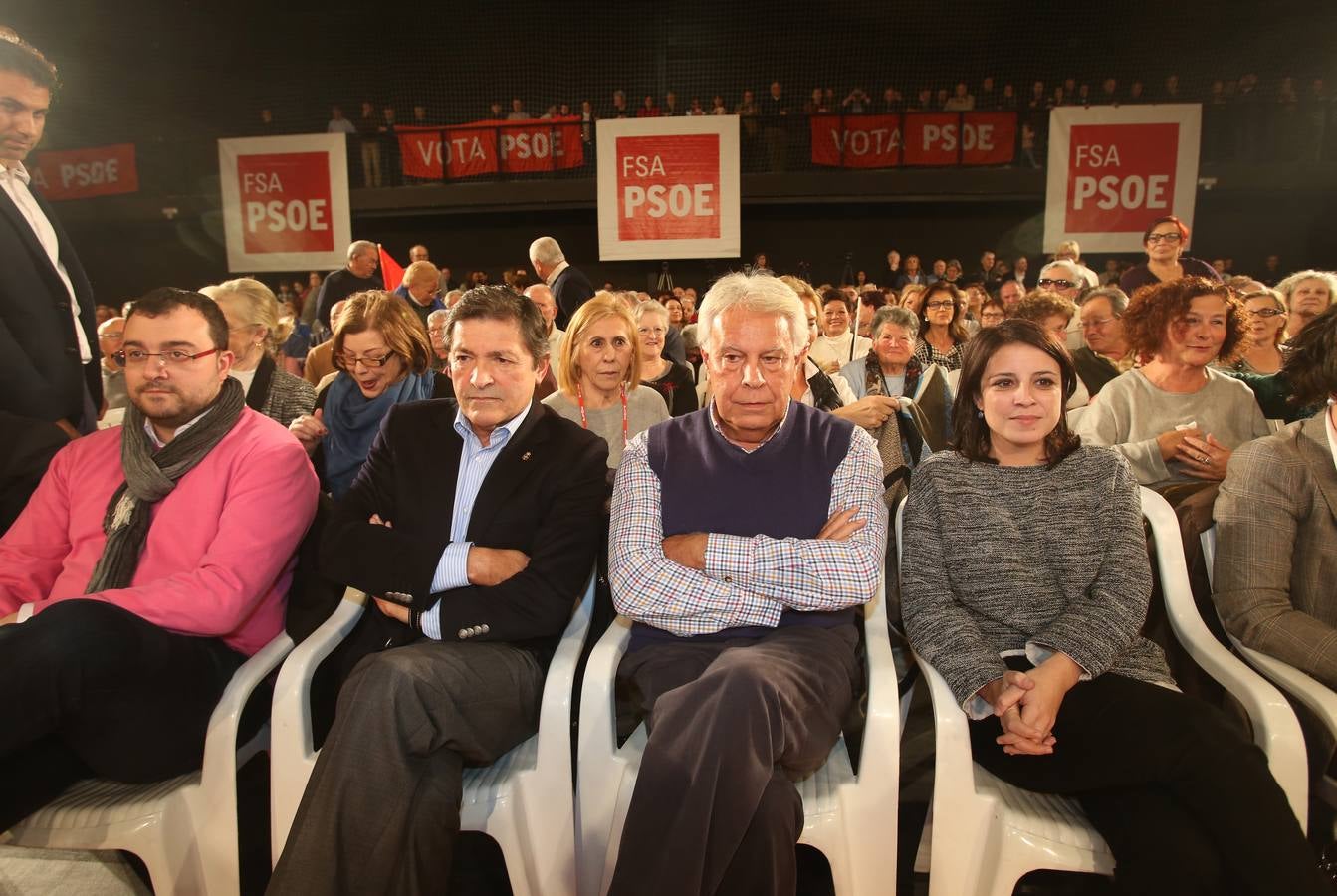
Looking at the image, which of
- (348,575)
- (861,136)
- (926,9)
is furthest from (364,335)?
(926,9)

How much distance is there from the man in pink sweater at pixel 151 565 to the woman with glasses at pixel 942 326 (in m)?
2.92

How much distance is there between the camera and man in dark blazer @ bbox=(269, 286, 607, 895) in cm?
137

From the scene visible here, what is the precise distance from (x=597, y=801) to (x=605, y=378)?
152cm

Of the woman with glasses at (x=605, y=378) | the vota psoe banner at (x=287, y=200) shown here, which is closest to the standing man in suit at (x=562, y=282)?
the woman with glasses at (x=605, y=378)

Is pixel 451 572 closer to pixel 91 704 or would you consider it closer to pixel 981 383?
pixel 91 704

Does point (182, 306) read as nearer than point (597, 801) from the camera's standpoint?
No

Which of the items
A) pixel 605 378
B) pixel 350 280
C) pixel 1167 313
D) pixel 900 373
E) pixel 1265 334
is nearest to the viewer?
pixel 1167 313

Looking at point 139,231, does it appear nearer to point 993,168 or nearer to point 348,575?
point 993,168

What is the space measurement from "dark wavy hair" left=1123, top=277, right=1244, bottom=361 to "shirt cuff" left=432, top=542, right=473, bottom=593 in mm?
2159

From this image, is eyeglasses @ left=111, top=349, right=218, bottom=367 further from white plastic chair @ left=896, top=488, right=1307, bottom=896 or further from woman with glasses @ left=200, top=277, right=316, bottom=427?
white plastic chair @ left=896, top=488, right=1307, bottom=896

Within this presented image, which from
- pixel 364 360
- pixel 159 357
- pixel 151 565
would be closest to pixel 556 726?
pixel 151 565

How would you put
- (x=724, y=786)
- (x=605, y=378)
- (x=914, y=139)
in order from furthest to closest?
(x=914, y=139) < (x=605, y=378) < (x=724, y=786)

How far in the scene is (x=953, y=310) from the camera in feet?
12.7

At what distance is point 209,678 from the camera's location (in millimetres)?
1666
